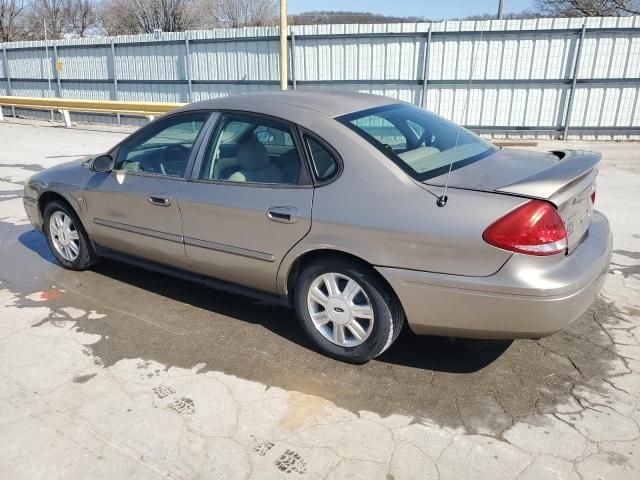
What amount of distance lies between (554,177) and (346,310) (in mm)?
1369

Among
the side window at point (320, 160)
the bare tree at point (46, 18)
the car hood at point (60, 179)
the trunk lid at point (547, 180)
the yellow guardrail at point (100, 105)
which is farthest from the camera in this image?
the bare tree at point (46, 18)

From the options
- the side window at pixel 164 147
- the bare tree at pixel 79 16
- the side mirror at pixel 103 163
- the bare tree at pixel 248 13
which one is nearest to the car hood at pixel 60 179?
the side mirror at pixel 103 163

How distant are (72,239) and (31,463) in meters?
2.64

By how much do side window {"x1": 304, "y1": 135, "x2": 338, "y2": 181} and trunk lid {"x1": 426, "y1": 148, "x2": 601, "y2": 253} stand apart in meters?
0.60

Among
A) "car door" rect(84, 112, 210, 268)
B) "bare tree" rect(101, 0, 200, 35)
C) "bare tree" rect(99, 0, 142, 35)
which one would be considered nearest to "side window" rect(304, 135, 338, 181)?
"car door" rect(84, 112, 210, 268)

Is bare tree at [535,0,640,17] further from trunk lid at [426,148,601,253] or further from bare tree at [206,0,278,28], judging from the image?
trunk lid at [426,148,601,253]

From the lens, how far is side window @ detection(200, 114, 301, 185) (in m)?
3.40

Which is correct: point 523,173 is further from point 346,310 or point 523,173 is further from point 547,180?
point 346,310

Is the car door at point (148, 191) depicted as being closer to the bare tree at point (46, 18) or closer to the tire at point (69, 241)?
the tire at point (69, 241)

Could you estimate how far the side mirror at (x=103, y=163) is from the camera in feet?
14.0

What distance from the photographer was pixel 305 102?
11.7 ft

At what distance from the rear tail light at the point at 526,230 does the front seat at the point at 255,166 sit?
1.37m

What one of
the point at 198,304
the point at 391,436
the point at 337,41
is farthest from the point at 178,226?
the point at 337,41

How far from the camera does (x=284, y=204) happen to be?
3.29 meters
